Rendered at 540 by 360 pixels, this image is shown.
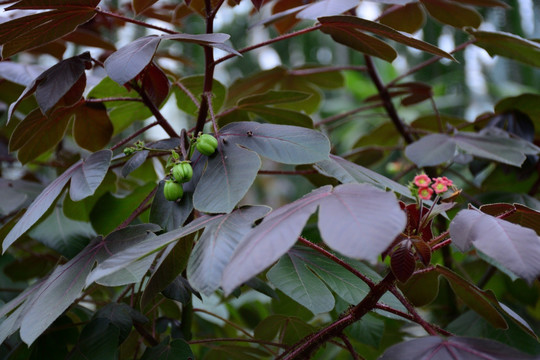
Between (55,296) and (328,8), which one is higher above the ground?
(328,8)

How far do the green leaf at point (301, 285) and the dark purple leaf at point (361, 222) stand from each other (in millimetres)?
190

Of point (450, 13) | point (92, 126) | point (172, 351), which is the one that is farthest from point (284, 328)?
point (450, 13)

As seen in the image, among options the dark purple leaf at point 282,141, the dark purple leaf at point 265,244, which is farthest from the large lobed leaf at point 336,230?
the dark purple leaf at point 282,141

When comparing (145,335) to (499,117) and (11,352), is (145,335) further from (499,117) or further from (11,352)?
(499,117)

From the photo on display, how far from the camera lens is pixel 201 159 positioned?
2.08 feet

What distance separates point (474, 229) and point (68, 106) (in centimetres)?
58

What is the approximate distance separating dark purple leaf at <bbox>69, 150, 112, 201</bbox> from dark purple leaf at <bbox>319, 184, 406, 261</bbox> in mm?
295

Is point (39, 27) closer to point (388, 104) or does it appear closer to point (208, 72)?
point (208, 72)

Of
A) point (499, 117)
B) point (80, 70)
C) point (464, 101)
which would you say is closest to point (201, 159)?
point (80, 70)

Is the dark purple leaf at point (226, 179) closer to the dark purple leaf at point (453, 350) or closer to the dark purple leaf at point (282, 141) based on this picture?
the dark purple leaf at point (282, 141)

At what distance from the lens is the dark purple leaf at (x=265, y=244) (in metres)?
0.37

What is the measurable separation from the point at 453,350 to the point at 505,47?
1.96ft

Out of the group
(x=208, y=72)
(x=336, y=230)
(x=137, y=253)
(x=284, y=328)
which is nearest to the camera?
(x=336, y=230)

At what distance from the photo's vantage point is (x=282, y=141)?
578mm
